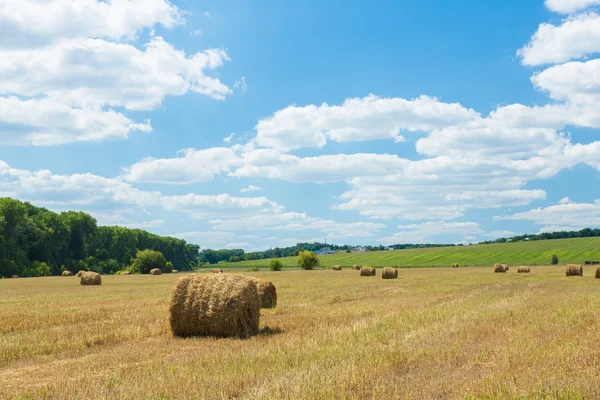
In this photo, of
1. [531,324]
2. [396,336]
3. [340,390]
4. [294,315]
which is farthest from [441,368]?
[294,315]

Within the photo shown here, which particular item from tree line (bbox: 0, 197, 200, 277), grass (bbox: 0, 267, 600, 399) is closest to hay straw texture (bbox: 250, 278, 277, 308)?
grass (bbox: 0, 267, 600, 399)

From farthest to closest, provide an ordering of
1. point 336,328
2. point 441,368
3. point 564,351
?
point 336,328 → point 564,351 → point 441,368

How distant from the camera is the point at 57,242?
322 feet

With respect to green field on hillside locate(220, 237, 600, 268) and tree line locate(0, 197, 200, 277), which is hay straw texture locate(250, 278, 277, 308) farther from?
green field on hillside locate(220, 237, 600, 268)

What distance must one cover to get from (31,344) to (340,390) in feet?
26.1

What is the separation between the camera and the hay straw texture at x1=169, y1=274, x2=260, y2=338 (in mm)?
13633

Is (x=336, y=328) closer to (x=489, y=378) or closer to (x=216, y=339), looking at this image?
(x=216, y=339)

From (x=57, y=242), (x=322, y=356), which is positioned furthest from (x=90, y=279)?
(x=57, y=242)

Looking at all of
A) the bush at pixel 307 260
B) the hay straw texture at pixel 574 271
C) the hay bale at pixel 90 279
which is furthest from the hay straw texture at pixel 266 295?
the bush at pixel 307 260

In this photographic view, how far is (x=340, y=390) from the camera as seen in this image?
7.48m

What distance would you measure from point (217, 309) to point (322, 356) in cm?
471

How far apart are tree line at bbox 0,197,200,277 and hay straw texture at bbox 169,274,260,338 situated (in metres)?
76.9

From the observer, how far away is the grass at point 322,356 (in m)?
7.54

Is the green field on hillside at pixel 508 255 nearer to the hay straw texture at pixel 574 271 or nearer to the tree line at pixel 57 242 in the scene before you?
the hay straw texture at pixel 574 271
